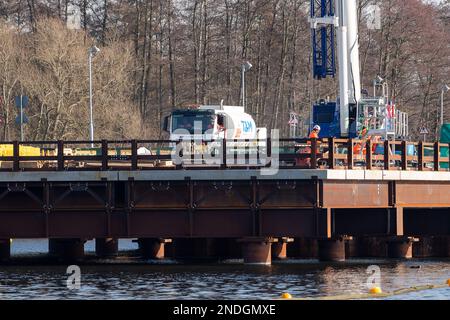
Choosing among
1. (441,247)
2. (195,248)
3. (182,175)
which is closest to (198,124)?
(195,248)

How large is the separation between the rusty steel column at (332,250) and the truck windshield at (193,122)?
10557 millimetres

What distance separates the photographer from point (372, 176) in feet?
161

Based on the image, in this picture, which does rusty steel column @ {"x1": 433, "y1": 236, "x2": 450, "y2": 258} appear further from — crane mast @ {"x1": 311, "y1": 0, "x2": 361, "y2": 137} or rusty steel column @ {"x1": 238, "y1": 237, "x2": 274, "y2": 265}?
rusty steel column @ {"x1": 238, "y1": 237, "x2": 274, "y2": 265}

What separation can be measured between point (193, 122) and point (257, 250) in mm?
13168

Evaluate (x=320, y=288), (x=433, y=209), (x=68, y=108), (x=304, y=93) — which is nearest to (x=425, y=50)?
(x=304, y=93)

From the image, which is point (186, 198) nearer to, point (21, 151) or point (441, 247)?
point (441, 247)

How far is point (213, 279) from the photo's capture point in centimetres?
4438

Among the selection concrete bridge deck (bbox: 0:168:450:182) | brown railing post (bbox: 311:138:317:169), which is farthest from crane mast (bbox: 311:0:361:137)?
brown railing post (bbox: 311:138:317:169)

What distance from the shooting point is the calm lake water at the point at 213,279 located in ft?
131

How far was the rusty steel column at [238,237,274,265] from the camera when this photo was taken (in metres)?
47.9

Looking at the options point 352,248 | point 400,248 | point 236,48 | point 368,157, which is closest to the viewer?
point 368,157

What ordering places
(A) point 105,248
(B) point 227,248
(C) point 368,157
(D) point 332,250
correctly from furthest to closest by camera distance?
(A) point 105,248, (B) point 227,248, (D) point 332,250, (C) point 368,157

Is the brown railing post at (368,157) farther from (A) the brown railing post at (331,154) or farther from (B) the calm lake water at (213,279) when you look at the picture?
(B) the calm lake water at (213,279)

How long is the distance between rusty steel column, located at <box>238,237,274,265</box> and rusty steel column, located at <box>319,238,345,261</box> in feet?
11.5
